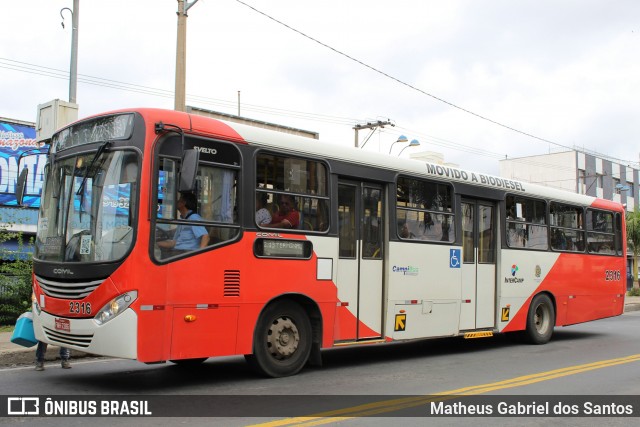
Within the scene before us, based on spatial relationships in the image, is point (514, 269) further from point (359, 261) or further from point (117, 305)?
point (117, 305)

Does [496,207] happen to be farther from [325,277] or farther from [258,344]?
[258,344]

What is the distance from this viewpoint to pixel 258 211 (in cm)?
811


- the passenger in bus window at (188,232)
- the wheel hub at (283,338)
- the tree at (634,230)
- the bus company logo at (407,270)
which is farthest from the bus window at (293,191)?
the tree at (634,230)

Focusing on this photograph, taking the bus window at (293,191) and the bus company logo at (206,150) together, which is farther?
the bus window at (293,191)

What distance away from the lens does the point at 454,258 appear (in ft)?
36.3

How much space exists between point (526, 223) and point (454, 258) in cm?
264

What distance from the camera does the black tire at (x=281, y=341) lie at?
809cm

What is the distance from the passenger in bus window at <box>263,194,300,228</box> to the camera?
328 inches

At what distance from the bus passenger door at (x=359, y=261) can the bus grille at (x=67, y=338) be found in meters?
3.45

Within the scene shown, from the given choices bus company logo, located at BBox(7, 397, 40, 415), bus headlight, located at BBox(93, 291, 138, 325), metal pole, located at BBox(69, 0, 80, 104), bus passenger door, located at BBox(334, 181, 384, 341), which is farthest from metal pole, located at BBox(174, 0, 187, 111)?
bus company logo, located at BBox(7, 397, 40, 415)

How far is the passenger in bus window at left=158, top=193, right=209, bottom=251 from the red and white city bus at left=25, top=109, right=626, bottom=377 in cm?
6

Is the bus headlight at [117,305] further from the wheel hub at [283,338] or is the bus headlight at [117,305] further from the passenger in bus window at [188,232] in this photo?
the wheel hub at [283,338]

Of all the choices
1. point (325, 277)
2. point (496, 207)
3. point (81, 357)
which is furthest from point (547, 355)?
point (81, 357)

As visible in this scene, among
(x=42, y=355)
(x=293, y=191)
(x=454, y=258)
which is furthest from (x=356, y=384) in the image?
(x=42, y=355)
